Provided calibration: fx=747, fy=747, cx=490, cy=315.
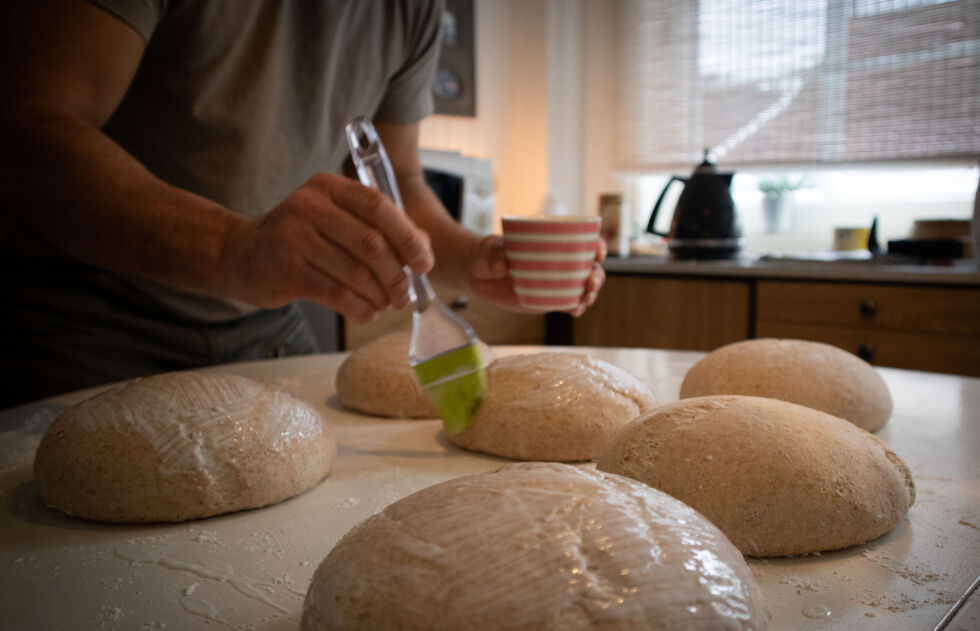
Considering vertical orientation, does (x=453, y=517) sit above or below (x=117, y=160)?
below

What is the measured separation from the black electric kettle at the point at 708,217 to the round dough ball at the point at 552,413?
1.63 meters

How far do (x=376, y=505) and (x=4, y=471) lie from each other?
1.56 feet

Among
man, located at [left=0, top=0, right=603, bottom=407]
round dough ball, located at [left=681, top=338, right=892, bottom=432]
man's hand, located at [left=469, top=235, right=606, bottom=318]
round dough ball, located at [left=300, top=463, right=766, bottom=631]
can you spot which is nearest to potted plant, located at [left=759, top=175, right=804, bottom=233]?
man, located at [left=0, top=0, right=603, bottom=407]

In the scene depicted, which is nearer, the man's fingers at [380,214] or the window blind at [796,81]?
the man's fingers at [380,214]

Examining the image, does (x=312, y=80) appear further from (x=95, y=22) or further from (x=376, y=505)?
(x=376, y=505)

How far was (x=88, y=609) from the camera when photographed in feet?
1.97

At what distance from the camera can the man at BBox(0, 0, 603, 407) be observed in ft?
3.12

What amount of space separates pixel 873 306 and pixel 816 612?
1800 mm

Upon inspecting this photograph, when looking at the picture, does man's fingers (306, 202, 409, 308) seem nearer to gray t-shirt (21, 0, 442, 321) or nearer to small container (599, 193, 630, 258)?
gray t-shirt (21, 0, 442, 321)

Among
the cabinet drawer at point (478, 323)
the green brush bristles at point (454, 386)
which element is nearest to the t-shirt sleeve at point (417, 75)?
the green brush bristles at point (454, 386)

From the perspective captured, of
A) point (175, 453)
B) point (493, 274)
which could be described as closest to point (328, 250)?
point (175, 453)

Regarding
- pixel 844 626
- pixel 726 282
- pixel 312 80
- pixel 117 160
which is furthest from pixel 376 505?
pixel 726 282

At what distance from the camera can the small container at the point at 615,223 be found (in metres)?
3.12

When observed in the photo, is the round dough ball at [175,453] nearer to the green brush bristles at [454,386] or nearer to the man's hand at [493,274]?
the green brush bristles at [454,386]
